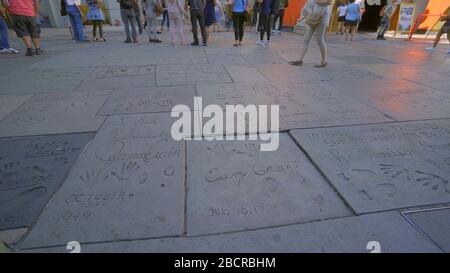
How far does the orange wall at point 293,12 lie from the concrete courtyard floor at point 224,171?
1280 cm

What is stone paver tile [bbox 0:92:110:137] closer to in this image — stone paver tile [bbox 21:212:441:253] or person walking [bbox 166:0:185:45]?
stone paver tile [bbox 21:212:441:253]

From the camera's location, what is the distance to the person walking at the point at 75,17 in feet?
32.6

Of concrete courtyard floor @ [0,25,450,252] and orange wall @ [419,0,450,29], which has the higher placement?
orange wall @ [419,0,450,29]

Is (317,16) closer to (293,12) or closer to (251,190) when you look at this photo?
(251,190)

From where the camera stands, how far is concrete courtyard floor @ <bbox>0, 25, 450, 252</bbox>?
1.85 m

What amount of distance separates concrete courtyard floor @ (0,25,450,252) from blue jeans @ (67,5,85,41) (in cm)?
647

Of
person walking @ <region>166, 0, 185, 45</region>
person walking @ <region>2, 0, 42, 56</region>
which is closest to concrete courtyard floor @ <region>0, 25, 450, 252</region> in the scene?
person walking @ <region>2, 0, 42, 56</region>

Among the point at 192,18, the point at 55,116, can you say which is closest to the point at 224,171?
the point at 55,116

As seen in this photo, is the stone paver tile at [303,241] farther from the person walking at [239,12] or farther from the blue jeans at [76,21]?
the blue jeans at [76,21]

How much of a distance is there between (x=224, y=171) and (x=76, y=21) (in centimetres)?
1117

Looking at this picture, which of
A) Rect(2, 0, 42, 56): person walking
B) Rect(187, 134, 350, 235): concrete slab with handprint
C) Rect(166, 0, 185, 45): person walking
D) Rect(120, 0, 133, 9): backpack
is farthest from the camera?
Rect(120, 0, 133, 9): backpack
